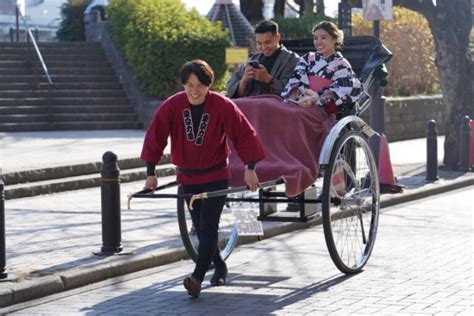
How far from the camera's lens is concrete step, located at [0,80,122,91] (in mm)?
24500

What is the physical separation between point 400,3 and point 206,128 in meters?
10.9

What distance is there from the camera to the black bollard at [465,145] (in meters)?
18.2

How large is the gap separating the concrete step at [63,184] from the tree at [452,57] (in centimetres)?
484

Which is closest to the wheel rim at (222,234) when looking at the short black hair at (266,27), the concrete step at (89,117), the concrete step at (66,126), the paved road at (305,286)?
the paved road at (305,286)

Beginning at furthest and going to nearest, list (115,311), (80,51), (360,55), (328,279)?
(80,51)
(360,55)
(328,279)
(115,311)

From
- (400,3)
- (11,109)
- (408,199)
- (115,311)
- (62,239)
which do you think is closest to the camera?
(115,311)

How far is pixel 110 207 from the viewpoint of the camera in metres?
9.85

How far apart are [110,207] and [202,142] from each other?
183 cm

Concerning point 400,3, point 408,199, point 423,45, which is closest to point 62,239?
point 408,199

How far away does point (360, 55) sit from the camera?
11617 millimetres

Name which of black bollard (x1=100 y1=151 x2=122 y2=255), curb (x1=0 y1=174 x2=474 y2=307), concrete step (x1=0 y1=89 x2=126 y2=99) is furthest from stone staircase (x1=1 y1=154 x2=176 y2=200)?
concrete step (x1=0 y1=89 x2=126 y2=99)

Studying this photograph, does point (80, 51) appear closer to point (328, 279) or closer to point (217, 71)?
point (217, 71)

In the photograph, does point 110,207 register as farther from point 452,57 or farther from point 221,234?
point 452,57

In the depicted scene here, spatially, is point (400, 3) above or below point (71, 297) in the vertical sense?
above
